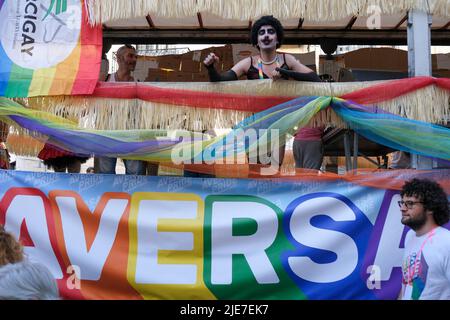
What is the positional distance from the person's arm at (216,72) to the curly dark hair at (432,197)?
1.66 m

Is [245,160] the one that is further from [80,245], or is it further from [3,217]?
[3,217]

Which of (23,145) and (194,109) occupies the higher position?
(194,109)

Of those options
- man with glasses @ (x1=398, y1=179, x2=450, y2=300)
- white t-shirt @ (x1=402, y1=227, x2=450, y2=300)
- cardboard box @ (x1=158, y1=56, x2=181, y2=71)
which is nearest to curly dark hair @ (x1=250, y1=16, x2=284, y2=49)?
man with glasses @ (x1=398, y1=179, x2=450, y2=300)

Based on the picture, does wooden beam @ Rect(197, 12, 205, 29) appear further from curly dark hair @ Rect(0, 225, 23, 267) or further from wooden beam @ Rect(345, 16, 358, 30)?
curly dark hair @ Rect(0, 225, 23, 267)

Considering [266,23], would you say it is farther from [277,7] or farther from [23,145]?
[23,145]

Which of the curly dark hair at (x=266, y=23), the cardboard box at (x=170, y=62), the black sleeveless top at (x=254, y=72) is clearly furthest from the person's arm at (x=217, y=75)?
the cardboard box at (x=170, y=62)

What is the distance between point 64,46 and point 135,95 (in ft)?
2.52

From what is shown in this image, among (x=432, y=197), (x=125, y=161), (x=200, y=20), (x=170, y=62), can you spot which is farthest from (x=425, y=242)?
(x=170, y=62)

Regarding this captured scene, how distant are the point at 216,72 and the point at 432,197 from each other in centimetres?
190

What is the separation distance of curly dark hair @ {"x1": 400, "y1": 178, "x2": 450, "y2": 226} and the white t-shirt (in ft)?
0.47

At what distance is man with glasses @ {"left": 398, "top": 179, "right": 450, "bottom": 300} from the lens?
308 centimetres

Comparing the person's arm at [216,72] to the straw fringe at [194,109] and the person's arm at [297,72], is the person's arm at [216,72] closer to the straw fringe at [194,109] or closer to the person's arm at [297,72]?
the straw fringe at [194,109]

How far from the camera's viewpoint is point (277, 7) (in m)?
3.98
